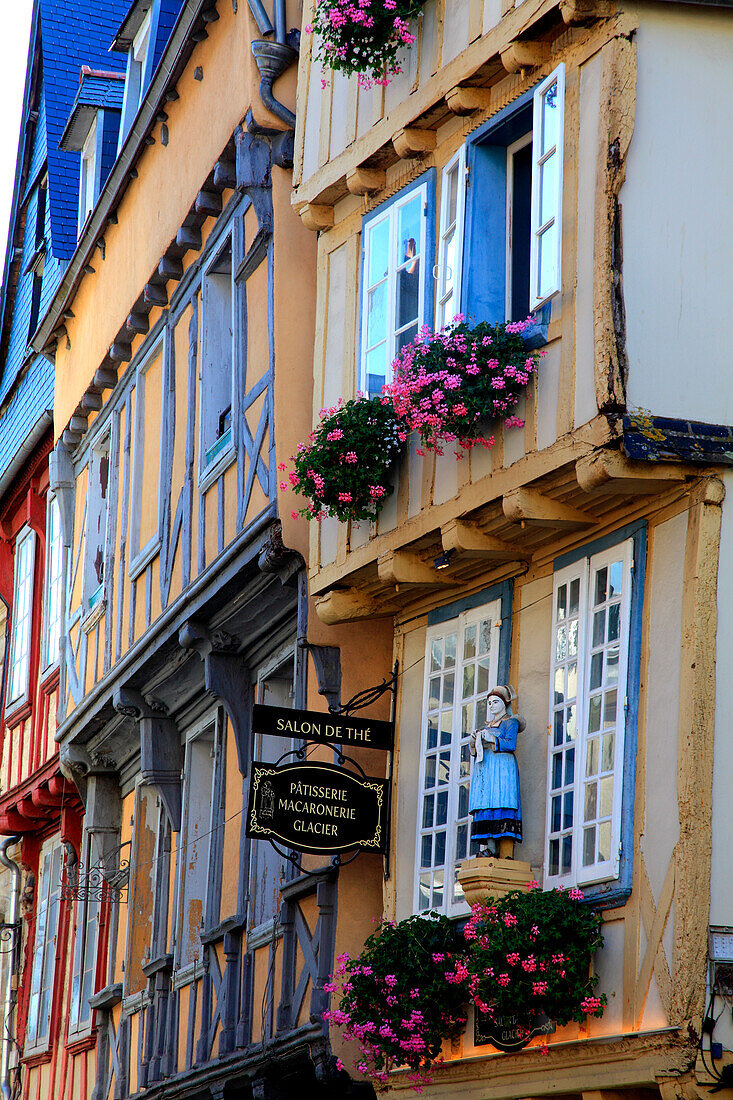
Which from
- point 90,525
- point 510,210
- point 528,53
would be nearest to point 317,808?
point 510,210

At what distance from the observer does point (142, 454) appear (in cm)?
1535

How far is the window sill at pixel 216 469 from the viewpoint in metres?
12.5

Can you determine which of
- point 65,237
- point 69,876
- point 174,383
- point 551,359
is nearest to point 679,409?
point 551,359

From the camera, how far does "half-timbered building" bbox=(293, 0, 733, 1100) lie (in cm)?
790

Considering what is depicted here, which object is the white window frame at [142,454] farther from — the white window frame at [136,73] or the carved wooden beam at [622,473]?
the carved wooden beam at [622,473]

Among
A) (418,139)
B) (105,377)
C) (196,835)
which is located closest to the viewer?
(418,139)

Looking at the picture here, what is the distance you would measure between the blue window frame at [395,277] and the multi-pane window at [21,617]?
32.6ft

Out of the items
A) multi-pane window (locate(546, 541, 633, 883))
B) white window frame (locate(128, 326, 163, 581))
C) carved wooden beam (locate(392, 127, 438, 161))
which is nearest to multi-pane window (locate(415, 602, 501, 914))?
multi-pane window (locate(546, 541, 633, 883))

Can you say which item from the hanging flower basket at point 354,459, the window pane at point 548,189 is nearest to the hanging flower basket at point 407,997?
the hanging flower basket at point 354,459

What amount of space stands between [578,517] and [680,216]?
1487 millimetres

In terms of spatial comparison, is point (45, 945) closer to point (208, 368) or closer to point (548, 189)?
point (208, 368)

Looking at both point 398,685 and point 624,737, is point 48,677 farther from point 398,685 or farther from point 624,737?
point 624,737

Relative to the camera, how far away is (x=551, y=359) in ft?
28.8

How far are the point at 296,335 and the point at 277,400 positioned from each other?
0.50m
